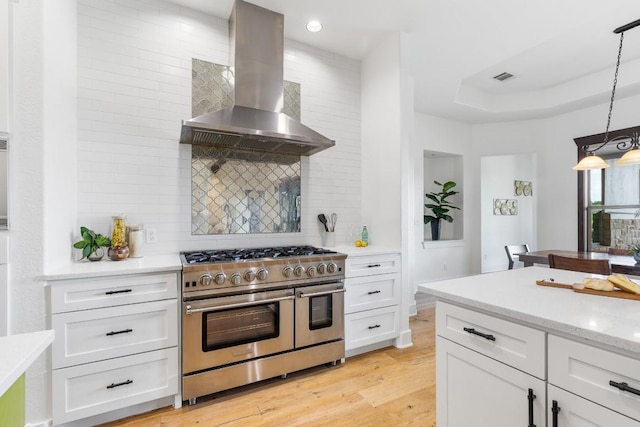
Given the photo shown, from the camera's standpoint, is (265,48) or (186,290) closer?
(186,290)

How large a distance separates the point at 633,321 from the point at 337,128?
2820 millimetres

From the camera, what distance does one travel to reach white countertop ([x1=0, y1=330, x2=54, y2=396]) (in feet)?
2.08

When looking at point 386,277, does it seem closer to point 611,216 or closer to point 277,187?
point 277,187

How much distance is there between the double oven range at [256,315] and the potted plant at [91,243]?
0.54 metres

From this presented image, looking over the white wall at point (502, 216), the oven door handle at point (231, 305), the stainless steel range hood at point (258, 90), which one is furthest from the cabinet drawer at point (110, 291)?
the white wall at point (502, 216)

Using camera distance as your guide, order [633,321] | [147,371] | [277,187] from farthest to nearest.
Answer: [277,187] < [147,371] < [633,321]

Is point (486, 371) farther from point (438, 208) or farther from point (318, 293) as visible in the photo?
point (438, 208)

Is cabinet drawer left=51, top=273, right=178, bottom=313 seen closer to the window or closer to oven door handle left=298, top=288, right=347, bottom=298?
oven door handle left=298, top=288, right=347, bottom=298

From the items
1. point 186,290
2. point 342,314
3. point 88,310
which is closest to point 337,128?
point 342,314

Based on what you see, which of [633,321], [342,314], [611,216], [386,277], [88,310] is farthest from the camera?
[611,216]

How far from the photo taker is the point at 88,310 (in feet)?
5.92

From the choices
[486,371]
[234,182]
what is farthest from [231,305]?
[486,371]

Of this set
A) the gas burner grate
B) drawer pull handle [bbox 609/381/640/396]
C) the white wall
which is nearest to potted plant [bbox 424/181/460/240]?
the white wall

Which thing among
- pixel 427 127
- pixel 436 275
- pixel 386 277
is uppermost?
pixel 427 127
